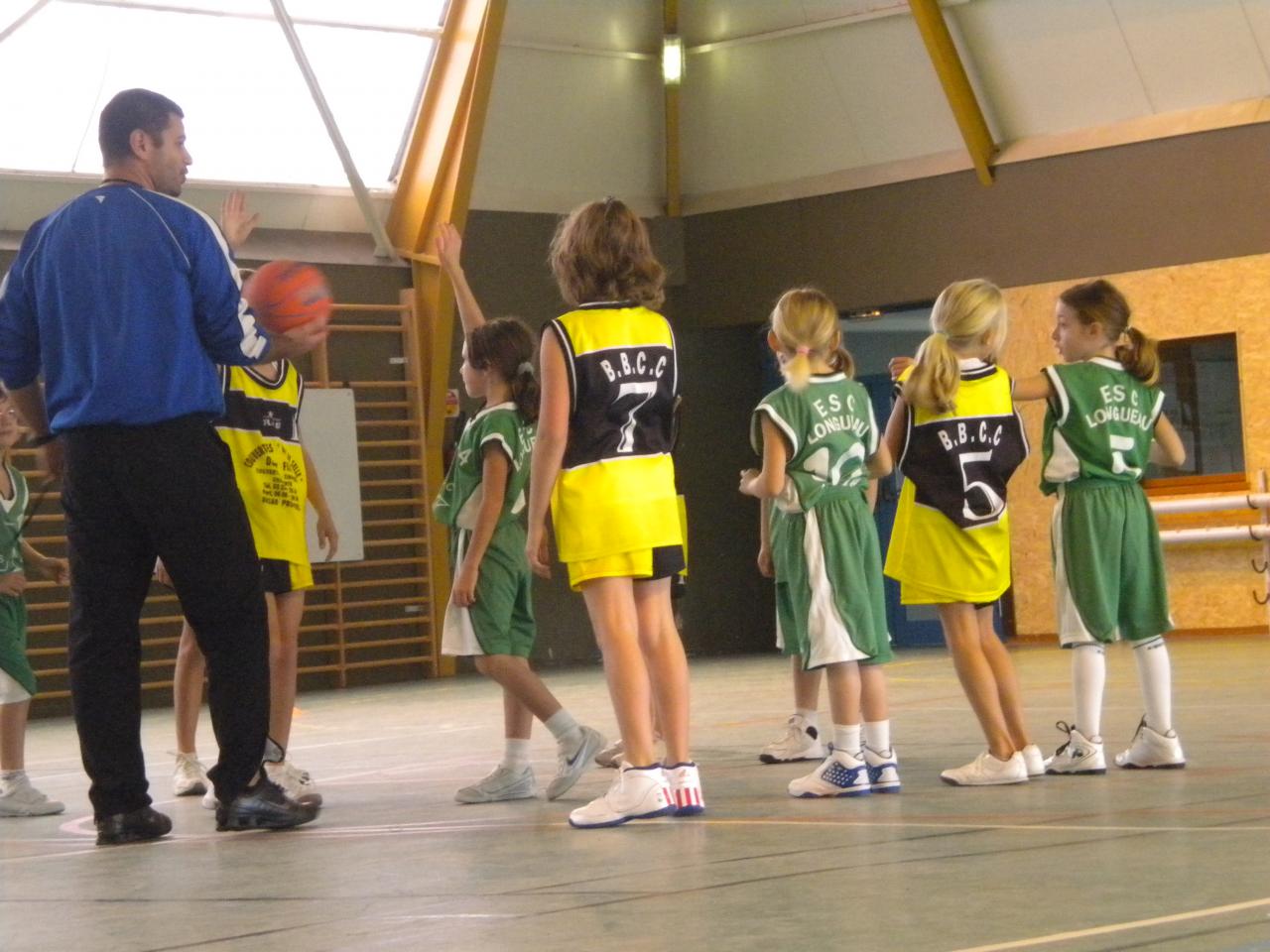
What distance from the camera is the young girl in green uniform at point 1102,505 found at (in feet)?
16.2

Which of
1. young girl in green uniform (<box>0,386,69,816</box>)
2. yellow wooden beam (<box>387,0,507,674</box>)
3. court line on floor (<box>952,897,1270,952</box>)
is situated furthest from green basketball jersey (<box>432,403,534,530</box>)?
yellow wooden beam (<box>387,0,507,674</box>)

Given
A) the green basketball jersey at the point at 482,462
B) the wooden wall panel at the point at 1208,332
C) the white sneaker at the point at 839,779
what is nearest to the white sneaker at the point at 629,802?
the white sneaker at the point at 839,779

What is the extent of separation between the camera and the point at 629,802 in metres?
4.12

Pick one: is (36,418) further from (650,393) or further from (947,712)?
(947,712)

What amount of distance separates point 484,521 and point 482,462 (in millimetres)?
195

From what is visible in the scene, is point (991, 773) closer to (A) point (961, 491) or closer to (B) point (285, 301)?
(A) point (961, 491)

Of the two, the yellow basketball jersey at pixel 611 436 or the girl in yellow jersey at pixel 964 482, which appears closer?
the yellow basketball jersey at pixel 611 436

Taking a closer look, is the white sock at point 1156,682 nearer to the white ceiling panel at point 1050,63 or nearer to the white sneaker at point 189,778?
the white sneaker at point 189,778

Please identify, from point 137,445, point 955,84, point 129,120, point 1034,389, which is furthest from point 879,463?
point 955,84

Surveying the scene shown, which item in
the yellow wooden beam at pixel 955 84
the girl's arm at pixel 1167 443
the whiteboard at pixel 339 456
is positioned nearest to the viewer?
the girl's arm at pixel 1167 443

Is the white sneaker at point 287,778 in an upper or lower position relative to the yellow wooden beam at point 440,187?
lower

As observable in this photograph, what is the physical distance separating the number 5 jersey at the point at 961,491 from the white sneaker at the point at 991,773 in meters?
0.42

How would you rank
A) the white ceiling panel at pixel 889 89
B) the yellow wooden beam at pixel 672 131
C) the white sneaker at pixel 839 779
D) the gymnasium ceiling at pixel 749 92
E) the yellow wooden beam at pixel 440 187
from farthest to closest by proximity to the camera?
the yellow wooden beam at pixel 672 131 → the white ceiling panel at pixel 889 89 → the yellow wooden beam at pixel 440 187 → the gymnasium ceiling at pixel 749 92 → the white sneaker at pixel 839 779

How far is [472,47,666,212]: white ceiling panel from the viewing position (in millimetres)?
13719
